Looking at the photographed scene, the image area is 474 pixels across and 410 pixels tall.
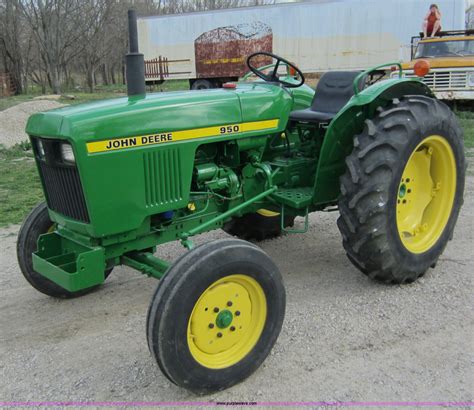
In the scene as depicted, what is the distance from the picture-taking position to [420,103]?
3674 mm

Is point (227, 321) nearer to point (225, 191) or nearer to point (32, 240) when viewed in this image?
point (225, 191)

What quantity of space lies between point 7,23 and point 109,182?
1200 inches

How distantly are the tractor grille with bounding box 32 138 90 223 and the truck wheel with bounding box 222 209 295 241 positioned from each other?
188 centimetres

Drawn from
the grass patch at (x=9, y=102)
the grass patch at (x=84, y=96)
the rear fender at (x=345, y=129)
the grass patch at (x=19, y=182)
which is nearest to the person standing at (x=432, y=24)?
the grass patch at (x=19, y=182)

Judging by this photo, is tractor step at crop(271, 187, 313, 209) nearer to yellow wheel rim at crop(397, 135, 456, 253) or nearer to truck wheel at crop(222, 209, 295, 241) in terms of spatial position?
yellow wheel rim at crop(397, 135, 456, 253)

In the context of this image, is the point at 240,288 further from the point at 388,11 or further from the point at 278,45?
the point at 278,45

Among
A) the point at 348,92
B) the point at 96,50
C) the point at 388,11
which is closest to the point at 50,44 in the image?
the point at 96,50

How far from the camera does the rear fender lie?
356 centimetres

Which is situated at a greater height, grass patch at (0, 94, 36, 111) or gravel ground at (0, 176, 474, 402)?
gravel ground at (0, 176, 474, 402)

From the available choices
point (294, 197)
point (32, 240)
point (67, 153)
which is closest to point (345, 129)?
point (294, 197)

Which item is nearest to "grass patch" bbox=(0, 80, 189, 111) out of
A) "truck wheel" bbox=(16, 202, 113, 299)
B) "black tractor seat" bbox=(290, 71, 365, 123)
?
"black tractor seat" bbox=(290, 71, 365, 123)

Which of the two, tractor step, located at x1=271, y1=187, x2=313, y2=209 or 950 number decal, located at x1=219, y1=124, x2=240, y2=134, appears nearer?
950 number decal, located at x1=219, y1=124, x2=240, y2=134

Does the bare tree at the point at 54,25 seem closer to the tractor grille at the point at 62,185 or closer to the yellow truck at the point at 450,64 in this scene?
the yellow truck at the point at 450,64

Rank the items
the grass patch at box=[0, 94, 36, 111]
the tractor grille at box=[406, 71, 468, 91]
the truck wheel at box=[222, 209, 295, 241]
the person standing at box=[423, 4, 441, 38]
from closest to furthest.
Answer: the truck wheel at box=[222, 209, 295, 241] → the tractor grille at box=[406, 71, 468, 91] → the person standing at box=[423, 4, 441, 38] → the grass patch at box=[0, 94, 36, 111]
